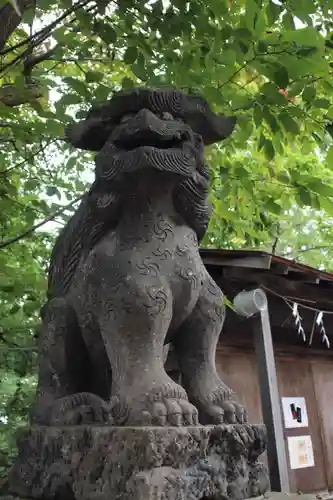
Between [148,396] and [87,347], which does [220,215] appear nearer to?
[87,347]

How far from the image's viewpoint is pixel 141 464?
1.13 m

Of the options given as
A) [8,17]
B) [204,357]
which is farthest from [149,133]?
[8,17]

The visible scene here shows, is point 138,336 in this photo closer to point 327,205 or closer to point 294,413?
point 327,205

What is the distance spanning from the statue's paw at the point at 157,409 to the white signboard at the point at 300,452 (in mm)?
3991

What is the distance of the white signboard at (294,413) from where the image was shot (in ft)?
16.1

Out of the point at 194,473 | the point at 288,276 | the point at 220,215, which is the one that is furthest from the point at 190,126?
the point at 288,276

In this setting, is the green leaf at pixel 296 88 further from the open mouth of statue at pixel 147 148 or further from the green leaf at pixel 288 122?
the open mouth of statue at pixel 147 148

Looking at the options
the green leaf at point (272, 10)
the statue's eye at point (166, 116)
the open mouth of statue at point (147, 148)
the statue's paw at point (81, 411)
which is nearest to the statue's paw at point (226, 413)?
the statue's paw at point (81, 411)

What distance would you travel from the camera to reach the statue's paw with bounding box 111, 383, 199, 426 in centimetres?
123

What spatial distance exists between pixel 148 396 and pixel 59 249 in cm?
73

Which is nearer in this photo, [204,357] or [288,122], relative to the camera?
[204,357]

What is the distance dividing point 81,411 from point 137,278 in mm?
394

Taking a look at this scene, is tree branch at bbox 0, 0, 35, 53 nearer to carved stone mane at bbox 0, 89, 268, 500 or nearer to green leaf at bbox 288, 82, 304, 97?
carved stone mane at bbox 0, 89, 268, 500

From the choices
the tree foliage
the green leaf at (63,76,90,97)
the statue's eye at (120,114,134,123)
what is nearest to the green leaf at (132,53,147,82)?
the tree foliage
